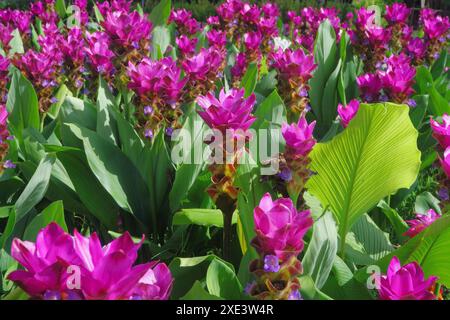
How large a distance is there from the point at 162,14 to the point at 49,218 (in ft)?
9.63

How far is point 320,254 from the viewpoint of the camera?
163 cm

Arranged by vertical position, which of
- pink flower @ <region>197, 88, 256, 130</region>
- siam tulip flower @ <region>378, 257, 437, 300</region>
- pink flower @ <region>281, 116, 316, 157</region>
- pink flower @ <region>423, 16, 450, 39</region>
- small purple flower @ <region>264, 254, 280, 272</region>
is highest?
pink flower @ <region>423, 16, 450, 39</region>

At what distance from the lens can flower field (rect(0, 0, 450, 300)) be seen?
4.17 feet

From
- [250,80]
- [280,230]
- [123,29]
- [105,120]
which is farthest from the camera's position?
[250,80]

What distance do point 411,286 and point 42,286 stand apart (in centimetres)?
72

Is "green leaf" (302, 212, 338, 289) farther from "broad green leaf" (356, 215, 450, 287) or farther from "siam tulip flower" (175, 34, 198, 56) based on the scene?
"siam tulip flower" (175, 34, 198, 56)

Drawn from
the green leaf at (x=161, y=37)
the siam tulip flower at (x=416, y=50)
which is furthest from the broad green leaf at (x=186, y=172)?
the siam tulip flower at (x=416, y=50)

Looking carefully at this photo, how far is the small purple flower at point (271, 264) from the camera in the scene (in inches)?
49.6

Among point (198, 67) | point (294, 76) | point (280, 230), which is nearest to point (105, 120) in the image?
point (198, 67)

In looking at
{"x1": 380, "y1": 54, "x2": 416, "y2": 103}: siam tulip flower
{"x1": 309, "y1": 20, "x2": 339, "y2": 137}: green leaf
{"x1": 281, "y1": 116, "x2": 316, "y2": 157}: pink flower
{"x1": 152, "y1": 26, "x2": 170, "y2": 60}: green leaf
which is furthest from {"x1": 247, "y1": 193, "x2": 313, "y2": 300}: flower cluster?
{"x1": 152, "y1": 26, "x2": 170, "y2": 60}: green leaf

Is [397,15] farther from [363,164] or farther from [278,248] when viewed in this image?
[278,248]

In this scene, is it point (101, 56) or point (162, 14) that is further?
point (162, 14)

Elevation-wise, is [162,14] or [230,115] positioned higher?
[162,14]
